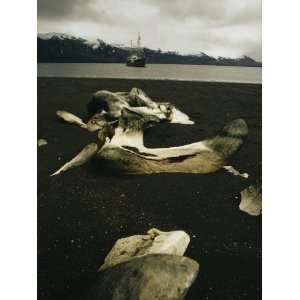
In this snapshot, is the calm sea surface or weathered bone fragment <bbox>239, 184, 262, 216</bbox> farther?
the calm sea surface

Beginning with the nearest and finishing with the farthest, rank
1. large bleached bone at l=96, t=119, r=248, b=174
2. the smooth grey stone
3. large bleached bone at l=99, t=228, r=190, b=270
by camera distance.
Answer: the smooth grey stone, large bleached bone at l=99, t=228, r=190, b=270, large bleached bone at l=96, t=119, r=248, b=174

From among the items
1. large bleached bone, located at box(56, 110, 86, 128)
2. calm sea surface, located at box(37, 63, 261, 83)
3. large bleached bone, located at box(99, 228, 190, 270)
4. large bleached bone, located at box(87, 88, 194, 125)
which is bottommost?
large bleached bone, located at box(99, 228, 190, 270)

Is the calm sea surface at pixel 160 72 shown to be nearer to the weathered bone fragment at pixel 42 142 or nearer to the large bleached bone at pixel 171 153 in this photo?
the large bleached bone at pixel 171 153

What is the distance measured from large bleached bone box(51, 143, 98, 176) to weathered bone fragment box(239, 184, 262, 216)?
106cm

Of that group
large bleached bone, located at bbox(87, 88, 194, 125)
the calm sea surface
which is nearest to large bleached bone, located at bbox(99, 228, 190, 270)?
large bleached bone, located at bbox(87, 88, 194, 125)

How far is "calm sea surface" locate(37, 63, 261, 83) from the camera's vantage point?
2.38 metres

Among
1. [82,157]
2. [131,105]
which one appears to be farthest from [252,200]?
[82,157]

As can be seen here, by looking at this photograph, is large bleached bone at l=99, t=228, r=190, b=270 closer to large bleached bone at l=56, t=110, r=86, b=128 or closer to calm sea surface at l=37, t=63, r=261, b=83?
large bleached bone at l=56, t=110, r=86, b=128

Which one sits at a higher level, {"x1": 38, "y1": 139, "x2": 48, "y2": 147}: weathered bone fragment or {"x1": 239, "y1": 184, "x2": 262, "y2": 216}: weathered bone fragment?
{"x1": 38, "y1": 139, "x2": 48, "y2": 147}: weathered bone fragment

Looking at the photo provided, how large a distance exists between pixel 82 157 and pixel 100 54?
2.51ft

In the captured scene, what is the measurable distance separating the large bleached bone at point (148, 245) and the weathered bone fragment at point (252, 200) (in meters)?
0.44

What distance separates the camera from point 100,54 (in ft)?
7.92
